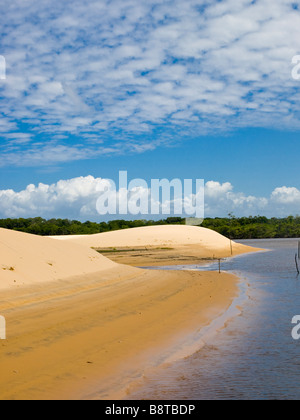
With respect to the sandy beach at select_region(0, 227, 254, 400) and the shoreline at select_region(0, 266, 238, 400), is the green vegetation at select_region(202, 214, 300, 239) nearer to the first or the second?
the sandy beach at select_region(0, 227, 254, 400)

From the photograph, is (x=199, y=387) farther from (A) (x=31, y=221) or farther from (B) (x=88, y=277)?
(A) (x=31, y=221)

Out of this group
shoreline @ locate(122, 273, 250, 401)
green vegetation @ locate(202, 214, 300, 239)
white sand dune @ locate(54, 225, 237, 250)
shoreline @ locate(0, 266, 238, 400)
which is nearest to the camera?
shoreline @ locate(122, 273, 250, 401)

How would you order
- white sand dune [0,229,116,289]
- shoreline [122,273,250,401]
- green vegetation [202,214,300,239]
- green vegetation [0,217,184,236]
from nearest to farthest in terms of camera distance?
1. shoreline [122,273,250,401]
2. white sand dune [0,229,116,289]
3. green vegetation [0,217,184,236]
4. green vegetation [202,214,300,239]

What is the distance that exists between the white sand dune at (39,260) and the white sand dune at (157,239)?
181ft

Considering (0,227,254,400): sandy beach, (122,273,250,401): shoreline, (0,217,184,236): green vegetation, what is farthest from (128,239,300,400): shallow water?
(0,217,184,236): green vegetation

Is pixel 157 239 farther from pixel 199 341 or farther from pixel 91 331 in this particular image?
pixel 199 341

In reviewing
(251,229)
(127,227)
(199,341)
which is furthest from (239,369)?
(251,229)

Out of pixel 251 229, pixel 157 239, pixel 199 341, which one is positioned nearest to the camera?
pixel 199 341

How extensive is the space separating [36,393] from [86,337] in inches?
176

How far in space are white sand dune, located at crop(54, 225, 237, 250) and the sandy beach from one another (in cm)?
5901

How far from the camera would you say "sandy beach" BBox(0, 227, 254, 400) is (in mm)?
9352

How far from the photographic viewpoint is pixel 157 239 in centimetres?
9588

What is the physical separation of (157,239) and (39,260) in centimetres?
7188

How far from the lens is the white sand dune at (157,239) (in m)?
89.8
